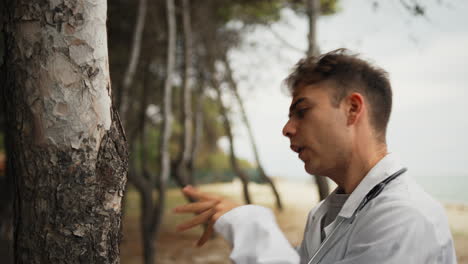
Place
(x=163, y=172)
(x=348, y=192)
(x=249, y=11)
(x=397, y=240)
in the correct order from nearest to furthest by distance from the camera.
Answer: (x=397, y=240) < (x=348, y=192) < (x=163, y=172) < (x=249, y=11)

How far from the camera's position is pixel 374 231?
1523 millimetres

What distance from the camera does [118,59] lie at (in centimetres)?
1142

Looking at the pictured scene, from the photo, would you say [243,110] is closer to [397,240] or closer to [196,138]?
[196,138]

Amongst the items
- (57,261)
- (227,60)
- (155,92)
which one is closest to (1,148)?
(155,92)

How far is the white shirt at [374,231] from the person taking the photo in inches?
57.4

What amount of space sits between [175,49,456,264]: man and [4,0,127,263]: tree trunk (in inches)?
16.6

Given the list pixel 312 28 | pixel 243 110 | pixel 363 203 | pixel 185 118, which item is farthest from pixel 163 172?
pixel 363 203

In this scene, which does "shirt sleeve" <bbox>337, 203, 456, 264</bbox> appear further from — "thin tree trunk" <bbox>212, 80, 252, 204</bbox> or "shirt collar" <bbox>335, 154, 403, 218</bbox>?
"thin tree trunk" <bbox>212, 80, 252, 204</bbox>

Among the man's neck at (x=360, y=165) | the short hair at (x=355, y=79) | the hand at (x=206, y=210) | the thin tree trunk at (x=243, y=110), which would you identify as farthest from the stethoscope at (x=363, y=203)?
the thin tree trunk at (x=243, y=110)

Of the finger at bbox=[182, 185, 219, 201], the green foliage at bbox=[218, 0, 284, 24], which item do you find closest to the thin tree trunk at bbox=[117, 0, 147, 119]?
the green foliage at bbox=[218, 0, 284, 24]

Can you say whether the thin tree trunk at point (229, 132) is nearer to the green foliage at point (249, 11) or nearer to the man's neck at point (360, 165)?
the green foliage at point (249, 11)

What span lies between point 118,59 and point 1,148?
25.8 ft

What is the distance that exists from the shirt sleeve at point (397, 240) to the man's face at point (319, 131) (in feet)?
1.11

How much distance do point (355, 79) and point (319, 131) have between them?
0.30m
